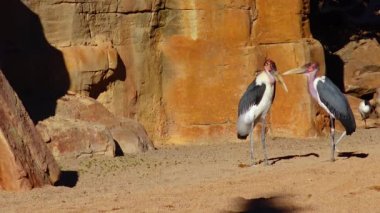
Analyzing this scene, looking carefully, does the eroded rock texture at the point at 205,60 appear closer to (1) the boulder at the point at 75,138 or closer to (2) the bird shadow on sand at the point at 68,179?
(1) the boulder at the point at 75,138

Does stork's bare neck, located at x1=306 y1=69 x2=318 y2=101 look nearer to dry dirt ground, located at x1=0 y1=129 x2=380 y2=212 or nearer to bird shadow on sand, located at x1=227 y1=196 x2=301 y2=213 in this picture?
dry dirt ground, located at x1=0 y1=129 x2=380 y2=212

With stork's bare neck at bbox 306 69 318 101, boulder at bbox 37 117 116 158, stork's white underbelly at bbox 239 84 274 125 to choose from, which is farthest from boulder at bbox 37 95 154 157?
stork's bare neck at bbox 306 69 318 101

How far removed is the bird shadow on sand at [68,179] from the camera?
9.98 metres

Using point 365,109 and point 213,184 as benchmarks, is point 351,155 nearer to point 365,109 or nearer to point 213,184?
point 213,184

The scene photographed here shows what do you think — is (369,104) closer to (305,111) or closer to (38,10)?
(305,111)

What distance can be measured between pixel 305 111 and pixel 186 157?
2.84 meters

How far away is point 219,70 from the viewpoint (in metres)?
14.9

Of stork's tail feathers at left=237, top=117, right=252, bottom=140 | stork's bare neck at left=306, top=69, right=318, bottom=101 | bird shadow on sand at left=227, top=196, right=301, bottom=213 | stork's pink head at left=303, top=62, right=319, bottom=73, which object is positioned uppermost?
stork's pink head at left=303, top=62, right=319, bottom=73

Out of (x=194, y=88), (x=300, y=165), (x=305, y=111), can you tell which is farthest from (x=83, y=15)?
(x=300, y=165)

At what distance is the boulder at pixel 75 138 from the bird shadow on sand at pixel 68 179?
112 cm

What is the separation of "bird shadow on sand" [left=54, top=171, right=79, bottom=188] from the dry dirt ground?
1 centimetres

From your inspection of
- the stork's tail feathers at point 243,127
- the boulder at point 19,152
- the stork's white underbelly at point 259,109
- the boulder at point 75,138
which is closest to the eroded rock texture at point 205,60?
the boulder at point 75,138

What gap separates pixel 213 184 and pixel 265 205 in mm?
1346

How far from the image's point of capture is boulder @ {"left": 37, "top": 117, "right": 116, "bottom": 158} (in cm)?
1209
